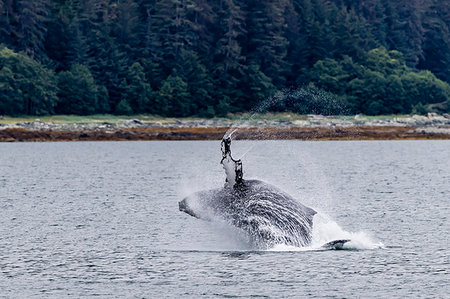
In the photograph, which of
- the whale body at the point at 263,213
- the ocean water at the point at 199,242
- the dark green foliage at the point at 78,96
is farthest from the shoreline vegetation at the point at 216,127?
the whale body at the point at 263,213

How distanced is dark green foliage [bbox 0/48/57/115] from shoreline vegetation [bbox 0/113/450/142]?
2.35 meters

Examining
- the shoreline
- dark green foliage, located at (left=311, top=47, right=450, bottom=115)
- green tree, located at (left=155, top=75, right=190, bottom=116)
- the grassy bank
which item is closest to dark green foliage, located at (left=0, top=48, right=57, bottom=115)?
the grassy bank

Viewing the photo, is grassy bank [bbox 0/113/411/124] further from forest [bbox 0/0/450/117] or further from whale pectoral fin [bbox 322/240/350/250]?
whale pectoral fin [bbox 322/240/350/250]

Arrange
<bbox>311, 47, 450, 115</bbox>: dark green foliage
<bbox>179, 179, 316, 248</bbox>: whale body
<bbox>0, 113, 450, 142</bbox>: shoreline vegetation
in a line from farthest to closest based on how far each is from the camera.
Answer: <bbox>311, 47, 450, 115</bbox>: dark green foliage, <bbox>0, 113, 450, 142</bbox>: shoreline vegetation, <bbox>179, 179, 316, 248</bbox>: whale body

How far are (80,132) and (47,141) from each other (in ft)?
17.8

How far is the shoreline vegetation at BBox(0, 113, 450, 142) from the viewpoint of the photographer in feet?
436

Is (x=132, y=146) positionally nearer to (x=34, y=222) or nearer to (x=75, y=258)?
(x=34, y=222)

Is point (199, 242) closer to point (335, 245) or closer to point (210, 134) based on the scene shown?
point (335, 245)

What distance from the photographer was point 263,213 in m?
34.4

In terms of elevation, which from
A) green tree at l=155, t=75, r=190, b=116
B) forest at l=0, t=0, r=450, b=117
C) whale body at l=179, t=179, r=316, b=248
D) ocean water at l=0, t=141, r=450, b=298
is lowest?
ocean water at l=0, t=141, r=450, b=298

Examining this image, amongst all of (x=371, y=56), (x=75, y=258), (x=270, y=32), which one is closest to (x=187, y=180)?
(x=75, y=258)

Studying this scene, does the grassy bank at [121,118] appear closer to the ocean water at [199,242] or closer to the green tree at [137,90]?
the green tree at [137,90]

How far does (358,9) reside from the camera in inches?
7436

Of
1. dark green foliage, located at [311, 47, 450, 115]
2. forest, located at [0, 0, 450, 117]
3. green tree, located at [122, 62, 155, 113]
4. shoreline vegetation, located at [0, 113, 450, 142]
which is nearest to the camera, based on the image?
shoreline vegetation, located at [0, 113, 450, 142]
